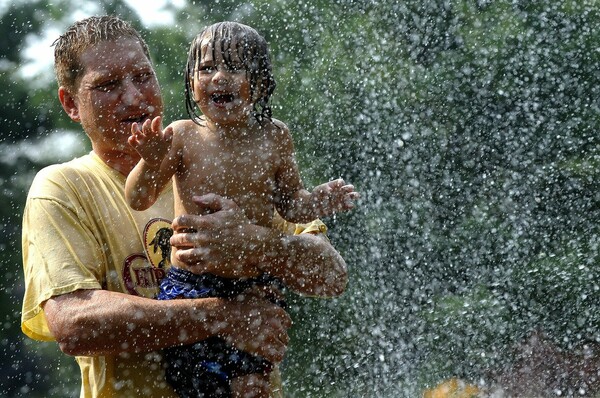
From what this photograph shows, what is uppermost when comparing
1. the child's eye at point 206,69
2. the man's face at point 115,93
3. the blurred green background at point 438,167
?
the child's eye at point 206,69

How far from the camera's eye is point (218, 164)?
8.43 ft

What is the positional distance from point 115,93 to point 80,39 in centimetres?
22

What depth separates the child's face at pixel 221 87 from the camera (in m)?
2.55

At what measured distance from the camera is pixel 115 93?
271 centimetres

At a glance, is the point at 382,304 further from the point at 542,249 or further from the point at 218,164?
the point at 218,164

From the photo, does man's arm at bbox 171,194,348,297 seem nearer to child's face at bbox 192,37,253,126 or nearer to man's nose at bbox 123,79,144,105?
child's face at bbox 192,37,253,126

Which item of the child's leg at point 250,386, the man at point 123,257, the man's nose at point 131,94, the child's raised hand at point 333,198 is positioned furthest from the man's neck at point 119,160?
the child's leg at point 250,386

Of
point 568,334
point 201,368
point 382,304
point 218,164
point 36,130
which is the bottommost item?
point 568,334

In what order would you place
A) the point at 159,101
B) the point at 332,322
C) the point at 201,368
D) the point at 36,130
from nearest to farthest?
the point at 201,368 < the point at 159,101 < the point at 332,322 < the point at 36,130

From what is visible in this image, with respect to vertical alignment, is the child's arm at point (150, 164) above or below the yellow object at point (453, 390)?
above

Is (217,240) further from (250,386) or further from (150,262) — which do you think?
(250,386)

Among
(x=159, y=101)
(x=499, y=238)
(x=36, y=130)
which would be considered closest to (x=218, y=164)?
(x=159, y=101)

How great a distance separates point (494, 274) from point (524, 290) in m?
0.25

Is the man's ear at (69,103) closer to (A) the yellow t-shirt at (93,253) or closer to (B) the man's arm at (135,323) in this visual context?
(A) the yellow t-shirt at (93,253)
